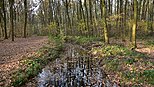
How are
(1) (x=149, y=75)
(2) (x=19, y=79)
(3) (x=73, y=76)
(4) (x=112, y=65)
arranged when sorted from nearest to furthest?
(1) (x=149, y=75)
(2) (x=19, y=79)
(3) (x=73, y=76)
(4) (x=112, y=65)

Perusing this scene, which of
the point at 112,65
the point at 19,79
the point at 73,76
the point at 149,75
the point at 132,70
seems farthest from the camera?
the point at 112,65

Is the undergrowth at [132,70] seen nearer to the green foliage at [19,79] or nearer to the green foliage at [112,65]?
the green foliage at [112,65]

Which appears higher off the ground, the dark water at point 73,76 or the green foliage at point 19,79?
the green foliage at point 19,79

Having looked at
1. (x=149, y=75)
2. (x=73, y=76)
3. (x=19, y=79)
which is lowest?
(x=73, y=76)

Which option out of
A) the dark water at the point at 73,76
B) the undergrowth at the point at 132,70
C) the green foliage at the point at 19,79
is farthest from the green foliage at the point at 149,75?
the green foliage at the point at 19,79

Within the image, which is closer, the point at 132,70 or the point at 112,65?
the point at 132,70

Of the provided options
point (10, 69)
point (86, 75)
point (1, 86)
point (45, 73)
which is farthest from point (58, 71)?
point (1, 86)

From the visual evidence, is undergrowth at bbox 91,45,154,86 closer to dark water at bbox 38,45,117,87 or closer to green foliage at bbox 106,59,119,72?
green foliage at bbox 106,59,119,72

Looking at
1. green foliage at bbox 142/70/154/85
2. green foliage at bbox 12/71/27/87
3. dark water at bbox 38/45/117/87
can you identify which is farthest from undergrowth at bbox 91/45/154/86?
green foliage at bbox 12/71/27/87

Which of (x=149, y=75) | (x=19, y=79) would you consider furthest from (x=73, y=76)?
(x=149, y=75)

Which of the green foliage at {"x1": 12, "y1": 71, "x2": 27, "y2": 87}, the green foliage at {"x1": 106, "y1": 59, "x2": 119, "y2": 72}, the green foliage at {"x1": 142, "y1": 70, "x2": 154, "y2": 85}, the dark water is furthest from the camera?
the green foliage at {"x1": 106, "y1": 59, "x2": 119, "y2": 72}

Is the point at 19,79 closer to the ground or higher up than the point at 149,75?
closer to the ground

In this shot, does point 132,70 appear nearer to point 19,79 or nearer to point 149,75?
point 149,75

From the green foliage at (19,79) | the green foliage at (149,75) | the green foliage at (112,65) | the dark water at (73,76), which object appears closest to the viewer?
the green foliage at (149,75)
